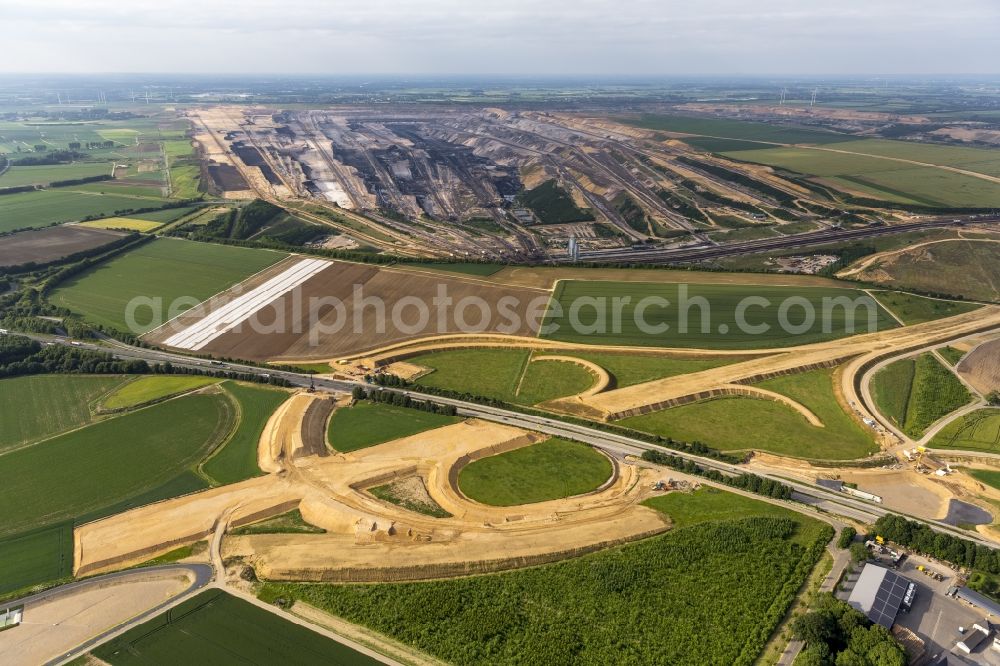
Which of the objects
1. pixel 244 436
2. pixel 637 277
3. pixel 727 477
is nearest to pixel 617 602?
pixel 727 477

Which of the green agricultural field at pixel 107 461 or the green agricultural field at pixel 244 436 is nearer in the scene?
the green agricultural field at pixel 107 461

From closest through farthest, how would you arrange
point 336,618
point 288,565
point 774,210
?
point 336,618
point 288,565
point 774,210

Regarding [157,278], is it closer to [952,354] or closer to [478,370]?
[478,370]

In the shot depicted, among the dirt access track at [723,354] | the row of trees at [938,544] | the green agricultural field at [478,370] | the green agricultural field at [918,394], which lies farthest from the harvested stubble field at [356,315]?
the row of trees at [938,544]

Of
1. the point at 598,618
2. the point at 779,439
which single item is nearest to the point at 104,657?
the point at 598,618

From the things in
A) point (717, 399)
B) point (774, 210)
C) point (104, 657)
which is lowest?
point (104, 657)

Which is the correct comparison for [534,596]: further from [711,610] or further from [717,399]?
[717,399]

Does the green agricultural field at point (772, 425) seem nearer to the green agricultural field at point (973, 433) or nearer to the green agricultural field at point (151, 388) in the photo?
the green agricultural field at point (973, 433)

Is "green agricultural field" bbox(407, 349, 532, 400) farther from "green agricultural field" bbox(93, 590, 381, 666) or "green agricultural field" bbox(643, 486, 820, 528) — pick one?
"green agricultural field" bbox(93, 590, 381, 666)
